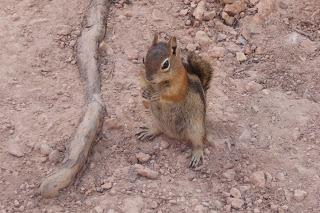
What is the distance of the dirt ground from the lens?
163 inches

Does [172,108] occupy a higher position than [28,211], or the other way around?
[172,108]

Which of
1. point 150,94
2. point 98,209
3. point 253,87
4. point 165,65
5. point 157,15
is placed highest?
point 165,65

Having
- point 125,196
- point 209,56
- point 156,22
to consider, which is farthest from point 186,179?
point 156,22

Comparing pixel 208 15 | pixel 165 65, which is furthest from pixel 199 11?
pixel 165 65

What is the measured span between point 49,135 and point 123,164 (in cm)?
58

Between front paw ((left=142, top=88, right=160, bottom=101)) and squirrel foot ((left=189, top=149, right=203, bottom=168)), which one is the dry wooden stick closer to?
front paw ((left=142, top=88, right=160, bottom=101))

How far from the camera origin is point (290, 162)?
4.36m

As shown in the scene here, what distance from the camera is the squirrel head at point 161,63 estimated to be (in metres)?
4.06

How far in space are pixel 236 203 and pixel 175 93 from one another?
818 mm

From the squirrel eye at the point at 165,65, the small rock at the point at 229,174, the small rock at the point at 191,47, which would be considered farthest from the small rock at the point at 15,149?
the small rock at the point at 191,47

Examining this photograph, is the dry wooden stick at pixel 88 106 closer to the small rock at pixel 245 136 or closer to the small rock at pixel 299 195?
the small rock at pixel 245 136

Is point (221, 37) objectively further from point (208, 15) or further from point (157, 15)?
point (157, 15)

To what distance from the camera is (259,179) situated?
422 centimetres

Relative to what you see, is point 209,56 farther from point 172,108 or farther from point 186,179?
point 186,179
